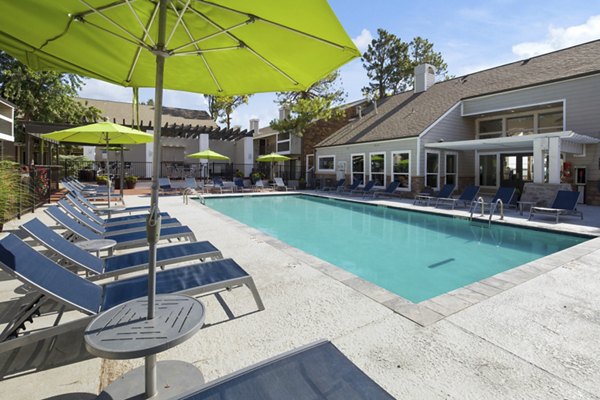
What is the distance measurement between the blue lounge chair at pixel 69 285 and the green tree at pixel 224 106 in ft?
114

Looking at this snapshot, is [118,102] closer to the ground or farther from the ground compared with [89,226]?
farther from the ground

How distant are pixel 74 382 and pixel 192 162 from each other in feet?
96.4

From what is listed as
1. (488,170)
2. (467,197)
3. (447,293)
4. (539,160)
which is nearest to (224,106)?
(488,170)

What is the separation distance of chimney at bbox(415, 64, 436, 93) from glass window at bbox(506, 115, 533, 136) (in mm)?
6564

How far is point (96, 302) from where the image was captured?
2.79 meters

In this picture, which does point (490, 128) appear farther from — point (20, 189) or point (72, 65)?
point (20, 189)

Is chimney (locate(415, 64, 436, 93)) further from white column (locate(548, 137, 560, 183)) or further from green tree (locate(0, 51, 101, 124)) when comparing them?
green tree (locate(0, 51, 101, 124))

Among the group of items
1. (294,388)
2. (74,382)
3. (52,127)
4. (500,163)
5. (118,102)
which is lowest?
(74,382)

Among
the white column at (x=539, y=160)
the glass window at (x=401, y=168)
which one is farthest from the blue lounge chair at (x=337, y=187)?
the white column at (x=539, y=160)

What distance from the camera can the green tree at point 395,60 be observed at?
35781mm

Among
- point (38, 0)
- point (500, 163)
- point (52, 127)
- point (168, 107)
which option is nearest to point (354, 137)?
point (500, 163)

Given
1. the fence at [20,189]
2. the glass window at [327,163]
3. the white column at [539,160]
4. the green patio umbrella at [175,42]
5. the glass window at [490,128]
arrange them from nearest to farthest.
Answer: the green patio umbrella at [175,42] → the fence at [20,189] → the white column at [539,160] → the glass window at [490,128] → the glass window at [327,163]

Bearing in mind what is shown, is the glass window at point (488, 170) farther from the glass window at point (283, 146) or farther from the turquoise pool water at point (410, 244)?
the glass window at point (283, 146)

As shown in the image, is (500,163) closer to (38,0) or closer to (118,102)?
(38,0)
